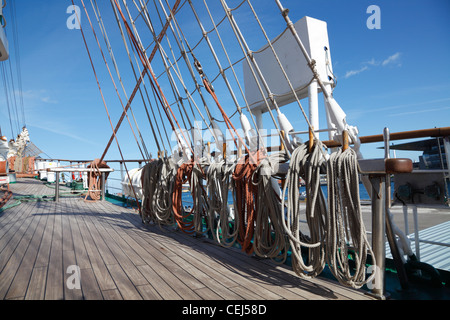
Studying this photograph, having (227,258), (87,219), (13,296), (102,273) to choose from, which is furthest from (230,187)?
Result: (87,219)

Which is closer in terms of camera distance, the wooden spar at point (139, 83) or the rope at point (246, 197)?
the rope at point (246, 197)

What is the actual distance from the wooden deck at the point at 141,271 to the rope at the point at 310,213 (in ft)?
0.52

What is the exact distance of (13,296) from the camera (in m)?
1.65

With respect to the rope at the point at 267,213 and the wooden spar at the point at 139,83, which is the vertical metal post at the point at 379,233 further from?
the wooden spar at the point at 139,83

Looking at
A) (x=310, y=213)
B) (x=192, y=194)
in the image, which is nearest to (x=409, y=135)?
(x=310, y=213)

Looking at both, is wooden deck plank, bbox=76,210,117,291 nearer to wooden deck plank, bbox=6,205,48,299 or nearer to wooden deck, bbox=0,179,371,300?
wooden deck, bbox=0,179,371,300

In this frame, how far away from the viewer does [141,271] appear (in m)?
2.05

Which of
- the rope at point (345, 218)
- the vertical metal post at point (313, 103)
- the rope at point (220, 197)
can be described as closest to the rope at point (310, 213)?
the rope at point (345, 218)

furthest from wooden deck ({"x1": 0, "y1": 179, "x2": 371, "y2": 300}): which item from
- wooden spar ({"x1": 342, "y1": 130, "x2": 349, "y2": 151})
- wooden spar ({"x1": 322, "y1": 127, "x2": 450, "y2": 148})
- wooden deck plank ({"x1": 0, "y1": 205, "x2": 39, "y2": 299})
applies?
wooden spar ({"x1": 322, "y1": 127, "x2": 450, "y2": 148})

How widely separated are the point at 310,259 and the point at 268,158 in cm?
80

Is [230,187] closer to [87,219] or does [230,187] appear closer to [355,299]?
[355,299]

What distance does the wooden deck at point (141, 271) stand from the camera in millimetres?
1666

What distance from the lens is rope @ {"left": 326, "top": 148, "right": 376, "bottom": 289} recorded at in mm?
1563

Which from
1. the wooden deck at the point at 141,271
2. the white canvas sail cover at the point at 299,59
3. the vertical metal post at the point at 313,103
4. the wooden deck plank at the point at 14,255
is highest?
the white canvas sail cover at the point at 299,59
